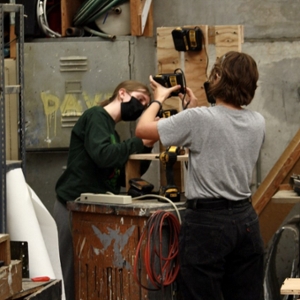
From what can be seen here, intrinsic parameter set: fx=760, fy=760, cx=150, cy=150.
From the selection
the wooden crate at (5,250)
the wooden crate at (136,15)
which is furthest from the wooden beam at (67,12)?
the wooden crate at (5,250)

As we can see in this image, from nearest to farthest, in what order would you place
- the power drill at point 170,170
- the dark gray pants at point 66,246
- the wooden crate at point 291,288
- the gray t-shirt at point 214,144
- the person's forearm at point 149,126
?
the wooden crate at point 291,288
the gray t-shirt at point 214,144
the person's forearm at point 149,126
the power drill at point 170,170
the dark gray pants at point 66,246

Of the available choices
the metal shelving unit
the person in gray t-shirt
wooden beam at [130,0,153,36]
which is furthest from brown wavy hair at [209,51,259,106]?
wooden beam at [130,0,153,36]

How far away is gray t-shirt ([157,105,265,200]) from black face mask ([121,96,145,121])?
87 centimetres

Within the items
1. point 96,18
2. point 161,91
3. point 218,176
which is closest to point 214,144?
point 218,176

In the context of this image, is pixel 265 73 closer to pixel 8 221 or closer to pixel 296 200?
pixel 296 200

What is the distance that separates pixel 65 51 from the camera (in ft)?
17.3

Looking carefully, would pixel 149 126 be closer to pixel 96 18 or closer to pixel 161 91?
pixel 161 91

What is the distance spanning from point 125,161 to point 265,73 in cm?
163

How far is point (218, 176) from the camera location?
349 centimetres

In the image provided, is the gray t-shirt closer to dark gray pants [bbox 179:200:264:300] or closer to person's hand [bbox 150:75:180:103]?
dark gray pants [bbox 179:200:264:300]

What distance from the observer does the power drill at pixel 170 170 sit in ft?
13.3

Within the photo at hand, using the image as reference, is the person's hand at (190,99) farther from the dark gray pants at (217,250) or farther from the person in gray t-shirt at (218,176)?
the dark gray pants at (217,250)

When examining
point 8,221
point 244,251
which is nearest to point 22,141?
point 8,221

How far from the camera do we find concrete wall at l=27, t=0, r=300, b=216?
5.42 metres
